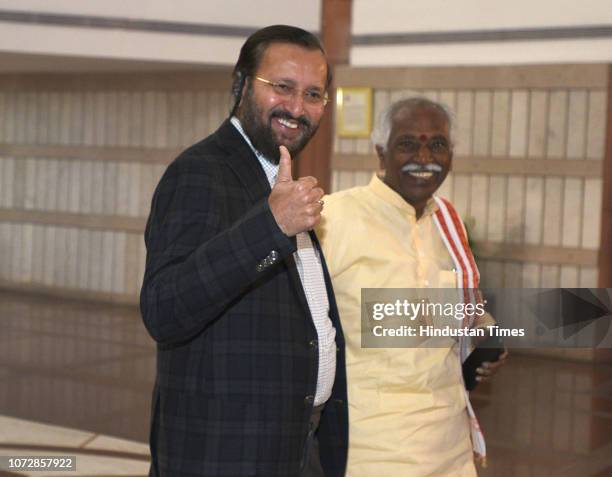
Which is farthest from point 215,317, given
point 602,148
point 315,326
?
point 602,148

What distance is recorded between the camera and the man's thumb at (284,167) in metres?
2.04

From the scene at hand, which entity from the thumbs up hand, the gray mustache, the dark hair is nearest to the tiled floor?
the gray mustache

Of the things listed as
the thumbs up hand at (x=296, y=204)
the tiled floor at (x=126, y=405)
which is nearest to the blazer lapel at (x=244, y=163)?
the thumbs up hand at (x=296, y=204)

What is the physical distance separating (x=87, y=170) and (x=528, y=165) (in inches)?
229

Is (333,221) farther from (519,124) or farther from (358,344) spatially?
(519,124)

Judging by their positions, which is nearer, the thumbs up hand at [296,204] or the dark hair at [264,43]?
the thumbs up hand at [296,204]

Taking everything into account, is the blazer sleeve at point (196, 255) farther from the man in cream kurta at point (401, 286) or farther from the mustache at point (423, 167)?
the mustache at point (423, 167)

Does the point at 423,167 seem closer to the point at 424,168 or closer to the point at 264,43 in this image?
the point at 424,168

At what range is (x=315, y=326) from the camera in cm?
228

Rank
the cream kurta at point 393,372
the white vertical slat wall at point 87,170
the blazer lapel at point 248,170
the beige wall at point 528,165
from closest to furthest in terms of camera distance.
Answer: the blazer lapel at point 248,170
the cream kurta at point 393,372
the beige wall at point 528,165
the white vertical slat wall at point 87,170

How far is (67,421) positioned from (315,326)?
424 cm

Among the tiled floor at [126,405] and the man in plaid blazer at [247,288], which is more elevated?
the man in plaid blazer at [247,288]
